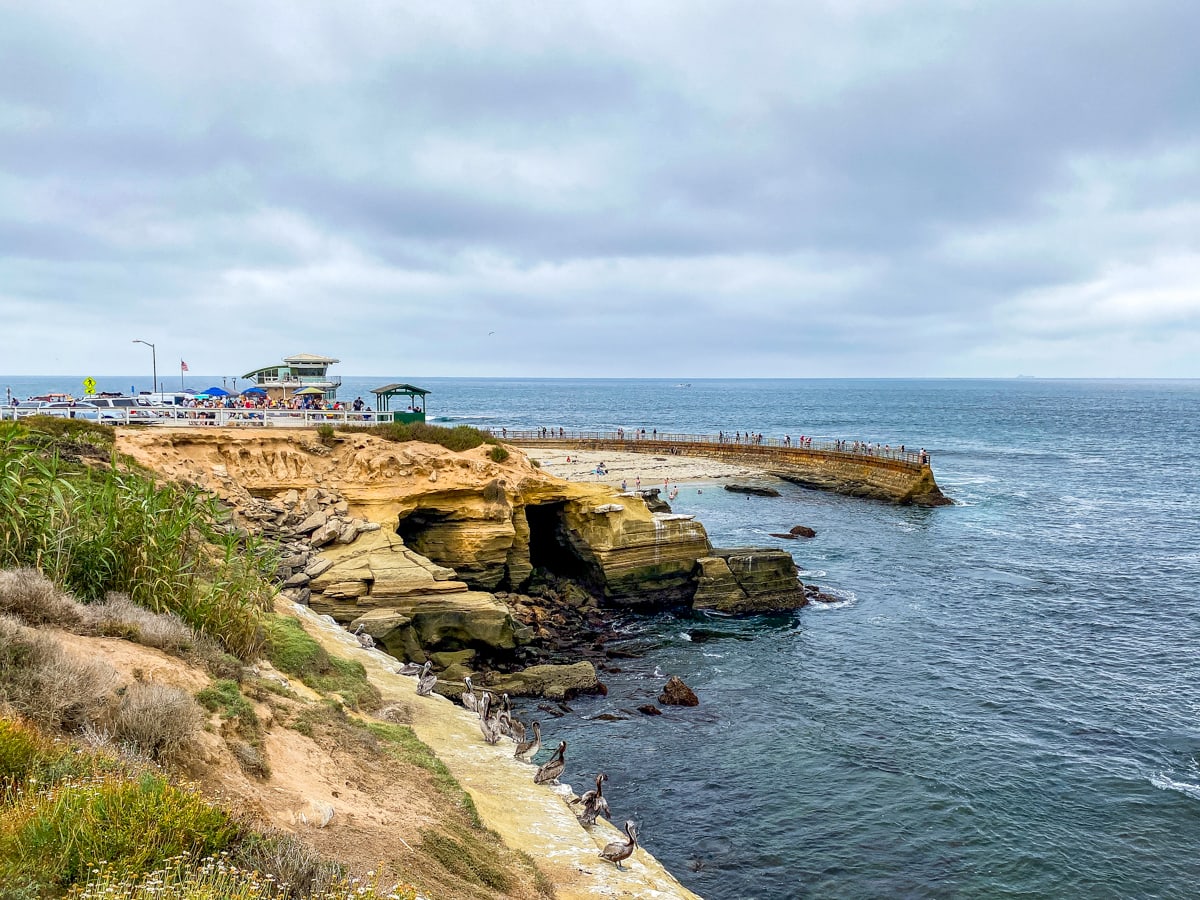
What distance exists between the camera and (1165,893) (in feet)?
48.9

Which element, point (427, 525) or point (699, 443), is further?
point (699, 443)

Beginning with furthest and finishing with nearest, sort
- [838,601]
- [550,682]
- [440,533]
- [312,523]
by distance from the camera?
1. [838,601]
2. [440,533]
3. [312,523]
4. [550,682]

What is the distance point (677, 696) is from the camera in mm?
23516

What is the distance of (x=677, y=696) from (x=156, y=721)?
57.6 ft

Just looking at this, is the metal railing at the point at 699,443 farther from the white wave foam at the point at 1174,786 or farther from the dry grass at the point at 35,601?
the dry grass at the point at 35,601

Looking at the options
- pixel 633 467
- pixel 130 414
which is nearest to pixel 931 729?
pixel 130 414

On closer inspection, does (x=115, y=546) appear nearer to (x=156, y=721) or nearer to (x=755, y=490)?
(x=156, y=721)

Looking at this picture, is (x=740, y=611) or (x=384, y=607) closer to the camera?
(x=384, y=607)

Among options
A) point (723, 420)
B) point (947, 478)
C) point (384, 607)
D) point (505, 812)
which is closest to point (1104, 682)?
point (505, 812)

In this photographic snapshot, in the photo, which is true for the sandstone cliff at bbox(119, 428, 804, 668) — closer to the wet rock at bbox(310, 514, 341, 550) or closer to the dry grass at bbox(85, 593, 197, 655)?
the wet rock at bbox(310, 514, 341, 550)

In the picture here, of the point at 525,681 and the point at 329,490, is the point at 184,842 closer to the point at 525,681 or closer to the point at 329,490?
the point at 525,681

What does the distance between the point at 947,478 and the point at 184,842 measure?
74.6 metres

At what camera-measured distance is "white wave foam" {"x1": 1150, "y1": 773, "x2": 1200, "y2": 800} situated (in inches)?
724

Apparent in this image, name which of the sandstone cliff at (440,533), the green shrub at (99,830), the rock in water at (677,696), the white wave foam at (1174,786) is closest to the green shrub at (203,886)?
the green shrub at (99,830)
